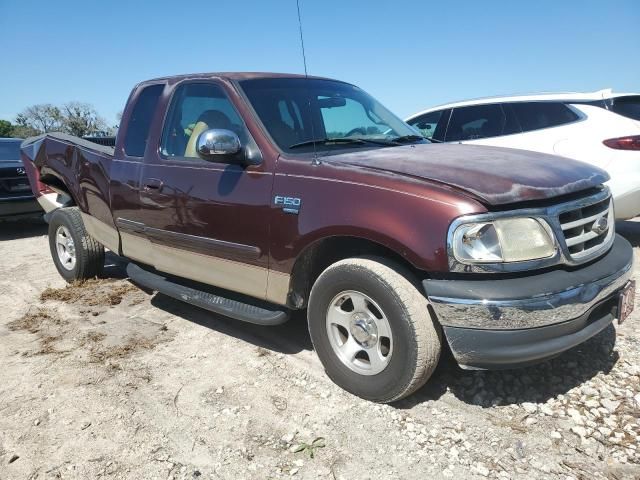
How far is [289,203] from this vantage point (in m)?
2.95

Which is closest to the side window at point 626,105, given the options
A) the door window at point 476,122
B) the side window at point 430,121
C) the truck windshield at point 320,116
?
the door window at point 476,122

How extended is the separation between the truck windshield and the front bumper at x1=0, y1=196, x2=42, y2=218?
647 centimetres

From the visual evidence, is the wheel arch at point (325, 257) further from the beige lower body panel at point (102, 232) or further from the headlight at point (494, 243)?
the beige lower body panel at point (102, 232)

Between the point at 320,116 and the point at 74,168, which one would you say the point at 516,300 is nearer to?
the point at 320,116

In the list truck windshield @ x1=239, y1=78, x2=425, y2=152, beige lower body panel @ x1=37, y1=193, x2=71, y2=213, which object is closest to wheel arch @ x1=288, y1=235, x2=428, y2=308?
truck windshield @ x1=239, y1=78, x2=425, y2=152

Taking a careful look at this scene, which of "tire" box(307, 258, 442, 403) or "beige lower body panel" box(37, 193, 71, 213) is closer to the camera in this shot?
"tire" box(307, 258, 442, 403)

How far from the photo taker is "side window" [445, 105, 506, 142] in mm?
6484

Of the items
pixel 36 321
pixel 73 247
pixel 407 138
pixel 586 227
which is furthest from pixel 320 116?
pixel 73 247

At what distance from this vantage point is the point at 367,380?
2.82 m

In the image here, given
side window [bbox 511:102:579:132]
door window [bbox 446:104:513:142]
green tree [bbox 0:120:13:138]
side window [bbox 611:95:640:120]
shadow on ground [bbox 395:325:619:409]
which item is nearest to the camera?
shadow on ground [bbox 395:325:619:409]

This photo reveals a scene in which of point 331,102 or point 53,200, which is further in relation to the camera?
point 53,200

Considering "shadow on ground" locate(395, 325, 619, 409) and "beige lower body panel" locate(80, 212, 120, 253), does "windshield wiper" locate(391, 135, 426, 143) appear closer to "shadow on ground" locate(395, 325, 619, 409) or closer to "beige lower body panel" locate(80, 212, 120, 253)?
"shadow on ground" locate(395, 325, 619, 409)

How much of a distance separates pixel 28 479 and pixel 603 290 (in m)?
2.94

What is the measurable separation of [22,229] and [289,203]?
8.39 metres
